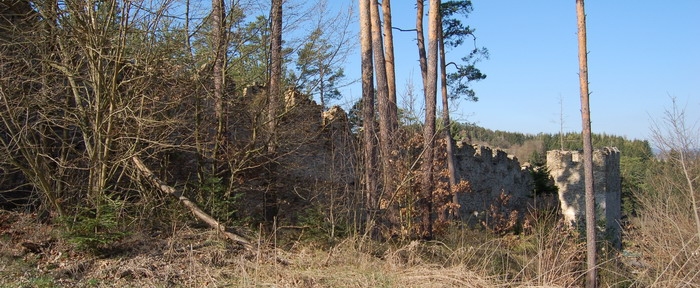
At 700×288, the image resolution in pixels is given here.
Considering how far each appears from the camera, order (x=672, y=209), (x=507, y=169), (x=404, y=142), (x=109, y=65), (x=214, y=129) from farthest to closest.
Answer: (x=507, y=169)
(x=672, y=209)
(x=404, y=142)
(x=214, y=129)
(x=109, y=65)

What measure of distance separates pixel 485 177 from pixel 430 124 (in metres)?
10.1

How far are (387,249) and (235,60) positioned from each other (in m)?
3.82

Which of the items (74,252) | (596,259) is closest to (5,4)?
(74,252)

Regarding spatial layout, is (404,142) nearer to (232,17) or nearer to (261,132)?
(261,132)

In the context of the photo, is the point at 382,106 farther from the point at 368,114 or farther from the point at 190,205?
the point at 190,205

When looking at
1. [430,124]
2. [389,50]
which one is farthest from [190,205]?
[389,50]

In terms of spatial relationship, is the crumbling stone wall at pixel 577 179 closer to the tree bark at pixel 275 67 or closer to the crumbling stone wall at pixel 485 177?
the crumbling stone wall at pixel 485 177

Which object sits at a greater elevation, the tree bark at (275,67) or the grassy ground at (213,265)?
the tree bark at (275,67)

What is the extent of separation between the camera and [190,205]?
9188 mm

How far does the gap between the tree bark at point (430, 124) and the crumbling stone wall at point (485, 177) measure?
628 centimetres

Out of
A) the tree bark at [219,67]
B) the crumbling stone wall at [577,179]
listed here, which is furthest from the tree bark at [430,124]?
the crumbling stone wall at [577,179]

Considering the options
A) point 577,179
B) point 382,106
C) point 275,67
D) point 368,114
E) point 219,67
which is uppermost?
point 275,67

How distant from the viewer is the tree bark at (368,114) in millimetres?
10664

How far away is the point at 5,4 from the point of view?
8.54m
